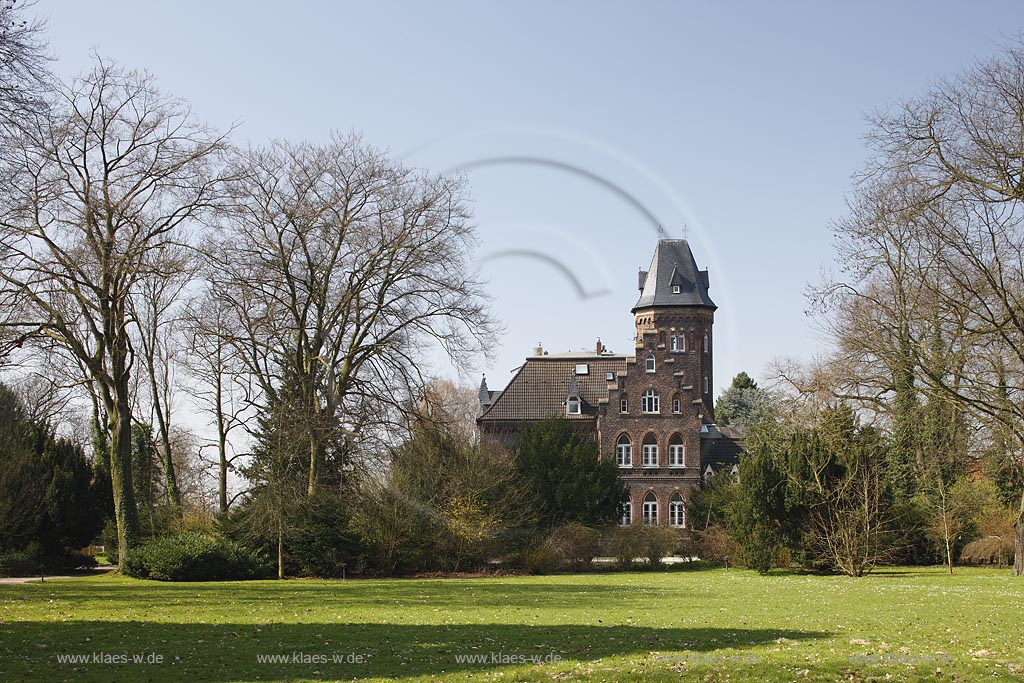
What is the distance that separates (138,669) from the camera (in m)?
11.3

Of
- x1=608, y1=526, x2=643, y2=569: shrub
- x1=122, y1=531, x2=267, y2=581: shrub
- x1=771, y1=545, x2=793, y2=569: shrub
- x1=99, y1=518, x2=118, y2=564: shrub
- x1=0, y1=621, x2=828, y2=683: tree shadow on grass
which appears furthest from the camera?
x1=608, y1=526, x2=643, y2=569: shrub

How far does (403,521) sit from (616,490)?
16315 mm

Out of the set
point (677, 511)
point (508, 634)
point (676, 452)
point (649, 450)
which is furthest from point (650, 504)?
point (508, 634)

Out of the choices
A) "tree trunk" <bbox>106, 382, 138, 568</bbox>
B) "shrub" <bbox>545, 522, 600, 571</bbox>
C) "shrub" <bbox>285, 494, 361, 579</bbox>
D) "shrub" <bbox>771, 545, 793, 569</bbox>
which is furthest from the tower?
"tree trunk" <bbox>106, 382, 138, 568</bbox>

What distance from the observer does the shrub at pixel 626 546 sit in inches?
1512

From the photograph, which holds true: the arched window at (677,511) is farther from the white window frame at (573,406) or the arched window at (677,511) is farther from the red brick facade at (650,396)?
the white window frame at (573,406)

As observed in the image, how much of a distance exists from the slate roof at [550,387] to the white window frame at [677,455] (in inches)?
249

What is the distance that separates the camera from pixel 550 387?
6606cm

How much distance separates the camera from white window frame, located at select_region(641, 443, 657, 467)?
6006 centimetres

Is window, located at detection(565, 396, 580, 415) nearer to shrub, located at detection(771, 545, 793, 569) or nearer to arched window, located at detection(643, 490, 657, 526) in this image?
arched window, located at detection(643, 490, 657, 526)

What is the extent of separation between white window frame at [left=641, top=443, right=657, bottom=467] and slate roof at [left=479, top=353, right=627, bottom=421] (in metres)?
5.35

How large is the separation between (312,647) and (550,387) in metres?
52.9

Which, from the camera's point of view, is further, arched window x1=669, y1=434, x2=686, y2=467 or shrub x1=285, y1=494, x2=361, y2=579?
arched window x1=669, y1=434, x2=686, y2=467

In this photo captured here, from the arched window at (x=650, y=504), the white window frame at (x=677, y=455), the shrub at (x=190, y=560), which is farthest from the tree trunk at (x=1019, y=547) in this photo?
the arched window at (x=650, y=504)
